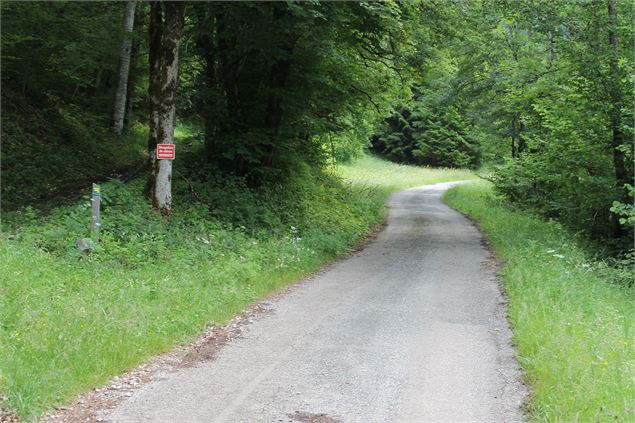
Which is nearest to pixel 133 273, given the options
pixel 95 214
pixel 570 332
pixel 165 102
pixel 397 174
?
pixel 95 214

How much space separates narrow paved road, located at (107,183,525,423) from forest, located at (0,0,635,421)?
0.69 metres

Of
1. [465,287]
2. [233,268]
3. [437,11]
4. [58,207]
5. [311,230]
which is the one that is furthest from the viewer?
[437,11]

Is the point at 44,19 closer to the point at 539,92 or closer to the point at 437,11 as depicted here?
the point at 437,11

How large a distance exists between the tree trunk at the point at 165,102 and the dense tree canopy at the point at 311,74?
33 centimetres

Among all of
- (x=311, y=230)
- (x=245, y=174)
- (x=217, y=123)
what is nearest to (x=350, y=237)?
(x=311, y=230)

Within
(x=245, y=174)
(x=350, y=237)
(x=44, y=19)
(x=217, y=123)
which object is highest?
(x=44, y=19)

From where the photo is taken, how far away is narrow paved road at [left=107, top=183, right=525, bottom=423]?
17.9 ft

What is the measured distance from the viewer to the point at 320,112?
60.4 feet

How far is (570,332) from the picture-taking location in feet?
23.9

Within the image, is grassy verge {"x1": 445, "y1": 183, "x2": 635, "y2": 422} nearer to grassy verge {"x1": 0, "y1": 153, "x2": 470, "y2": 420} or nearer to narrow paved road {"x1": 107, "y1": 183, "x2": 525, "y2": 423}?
narrow paved road {"x1": 107, "y1": 183, "x2": 525, "y2": 423}

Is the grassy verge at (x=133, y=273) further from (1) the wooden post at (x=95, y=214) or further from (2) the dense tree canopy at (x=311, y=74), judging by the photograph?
(2) the dense tree canopy at (x=311, y=74)

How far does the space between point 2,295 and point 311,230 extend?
9.49 meters

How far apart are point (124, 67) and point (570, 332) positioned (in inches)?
699

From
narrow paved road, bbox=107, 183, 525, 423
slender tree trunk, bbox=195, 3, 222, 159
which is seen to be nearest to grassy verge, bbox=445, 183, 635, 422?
narrow paved road, bbox=107, 183, 525, 423
